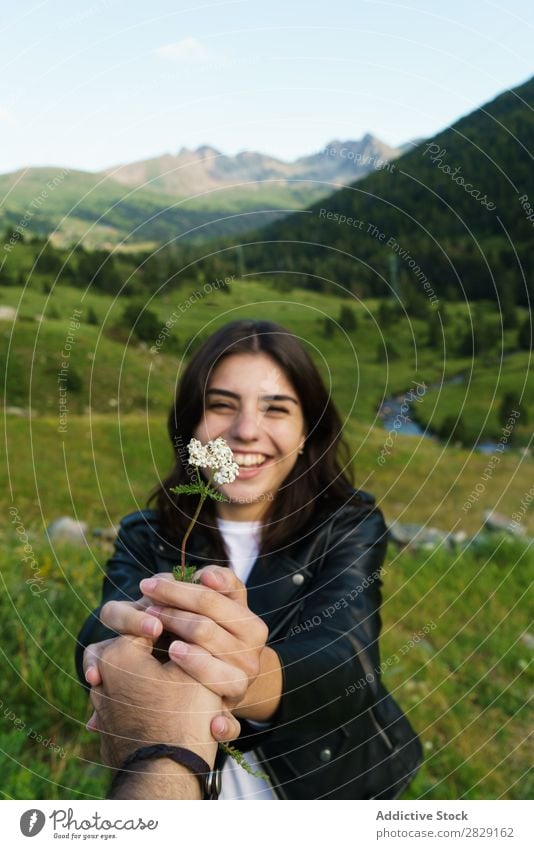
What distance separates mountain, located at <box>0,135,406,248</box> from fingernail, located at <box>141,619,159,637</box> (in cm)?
83

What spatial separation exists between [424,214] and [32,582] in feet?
6.91

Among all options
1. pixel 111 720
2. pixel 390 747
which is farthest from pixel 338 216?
pixel 111 720

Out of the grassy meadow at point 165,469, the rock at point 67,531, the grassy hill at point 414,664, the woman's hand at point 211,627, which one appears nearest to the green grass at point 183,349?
the grassy meadow at point 165,469

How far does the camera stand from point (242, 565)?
1.19 metres

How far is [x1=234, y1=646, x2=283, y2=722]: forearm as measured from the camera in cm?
82

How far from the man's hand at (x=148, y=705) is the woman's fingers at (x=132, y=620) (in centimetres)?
1

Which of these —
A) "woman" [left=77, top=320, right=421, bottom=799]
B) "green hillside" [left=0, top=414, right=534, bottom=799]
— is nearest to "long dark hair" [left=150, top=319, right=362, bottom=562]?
"woman" [left=77, top=320, right=421, bottom=799]

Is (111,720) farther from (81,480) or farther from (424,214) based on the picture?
(424,214)

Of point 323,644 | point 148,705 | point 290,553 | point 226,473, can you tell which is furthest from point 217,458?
point 290,553

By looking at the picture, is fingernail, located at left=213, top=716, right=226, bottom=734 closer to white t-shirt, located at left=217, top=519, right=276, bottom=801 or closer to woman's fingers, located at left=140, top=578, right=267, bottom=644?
woman's fingers, located at left=140, top=578, right=267, bottom=644

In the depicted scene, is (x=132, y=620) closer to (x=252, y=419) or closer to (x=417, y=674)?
(x=252, y=419)

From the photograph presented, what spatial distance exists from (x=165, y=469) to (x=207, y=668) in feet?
7.32

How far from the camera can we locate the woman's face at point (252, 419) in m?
1.09

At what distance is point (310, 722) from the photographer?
0.96 meters
